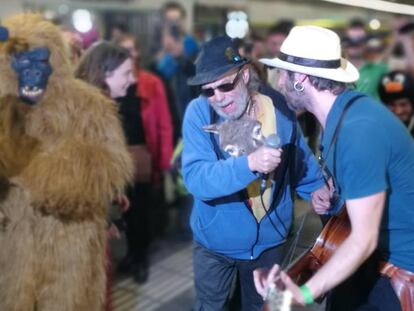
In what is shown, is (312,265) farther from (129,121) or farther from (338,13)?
(338,13)

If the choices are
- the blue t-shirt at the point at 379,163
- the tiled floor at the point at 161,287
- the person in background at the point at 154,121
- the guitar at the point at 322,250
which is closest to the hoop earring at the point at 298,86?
the blue t-shirt at the point at 379,163

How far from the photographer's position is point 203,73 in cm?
207

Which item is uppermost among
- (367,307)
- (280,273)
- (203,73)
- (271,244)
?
(203,73)

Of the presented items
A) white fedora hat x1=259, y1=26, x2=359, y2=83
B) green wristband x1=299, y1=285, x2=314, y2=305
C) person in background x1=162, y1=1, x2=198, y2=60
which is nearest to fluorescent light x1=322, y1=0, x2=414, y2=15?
white fedora hat x1=259, y1=26, x2=359, y2=83

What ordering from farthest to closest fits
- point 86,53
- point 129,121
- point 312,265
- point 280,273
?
point 129,121
point 86,53
point 312,265
point 280,273

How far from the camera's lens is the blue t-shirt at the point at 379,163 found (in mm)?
1582

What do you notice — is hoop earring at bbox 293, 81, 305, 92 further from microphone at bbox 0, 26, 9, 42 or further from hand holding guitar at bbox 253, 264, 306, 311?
microphone at bbox 0, 26, 9, 42

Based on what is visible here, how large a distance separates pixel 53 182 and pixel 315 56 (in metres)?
1.17

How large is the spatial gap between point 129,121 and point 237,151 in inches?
62.2

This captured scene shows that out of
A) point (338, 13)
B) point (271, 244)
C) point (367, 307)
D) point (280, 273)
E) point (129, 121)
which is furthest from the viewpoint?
point (338, 13)

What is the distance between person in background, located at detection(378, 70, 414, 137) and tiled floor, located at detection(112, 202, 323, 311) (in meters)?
1.51

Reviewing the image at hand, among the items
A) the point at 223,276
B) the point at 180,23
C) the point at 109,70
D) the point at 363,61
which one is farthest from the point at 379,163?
the point at 180,23

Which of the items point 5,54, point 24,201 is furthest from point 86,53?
point 24,201

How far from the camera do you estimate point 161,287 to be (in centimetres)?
369
